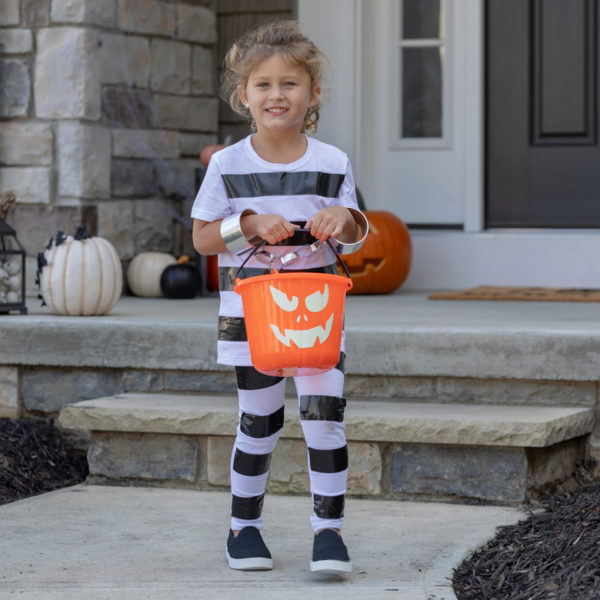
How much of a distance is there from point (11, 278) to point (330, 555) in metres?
2.28

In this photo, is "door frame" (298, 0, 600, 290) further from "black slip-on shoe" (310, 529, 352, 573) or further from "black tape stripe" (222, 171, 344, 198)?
"black slip-on shoe" (310, 529, 352, 573)

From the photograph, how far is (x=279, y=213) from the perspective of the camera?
9.02 ft

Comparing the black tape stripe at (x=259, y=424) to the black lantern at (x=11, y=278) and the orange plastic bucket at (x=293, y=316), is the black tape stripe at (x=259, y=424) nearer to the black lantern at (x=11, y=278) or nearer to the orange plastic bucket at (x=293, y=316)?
the orange plastic bucket at (x=293, y=316)

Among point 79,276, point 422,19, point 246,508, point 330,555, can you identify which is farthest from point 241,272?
point 422,19

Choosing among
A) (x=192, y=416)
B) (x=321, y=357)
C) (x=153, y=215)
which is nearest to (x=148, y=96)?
(x=153, y=215)

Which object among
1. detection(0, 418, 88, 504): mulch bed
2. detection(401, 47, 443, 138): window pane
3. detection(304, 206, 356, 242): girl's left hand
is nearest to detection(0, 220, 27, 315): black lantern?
detection(0, 418, 88, 504): mulch bed

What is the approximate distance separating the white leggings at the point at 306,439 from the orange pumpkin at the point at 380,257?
2.63 metres

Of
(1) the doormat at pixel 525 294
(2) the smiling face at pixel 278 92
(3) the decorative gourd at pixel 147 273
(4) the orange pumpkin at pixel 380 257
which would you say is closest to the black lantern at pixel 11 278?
(3) the decorative gourd at pixel 147 273

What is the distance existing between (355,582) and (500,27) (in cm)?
375

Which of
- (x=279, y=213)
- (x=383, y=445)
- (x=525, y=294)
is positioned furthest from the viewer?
(x=525, y=294)

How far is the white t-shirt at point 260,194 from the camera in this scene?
2754mm

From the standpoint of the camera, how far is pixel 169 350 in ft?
13.2

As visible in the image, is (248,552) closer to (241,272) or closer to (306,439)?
(306,439)

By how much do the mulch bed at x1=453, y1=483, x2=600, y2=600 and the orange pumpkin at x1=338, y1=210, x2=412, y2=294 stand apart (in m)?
2.33
